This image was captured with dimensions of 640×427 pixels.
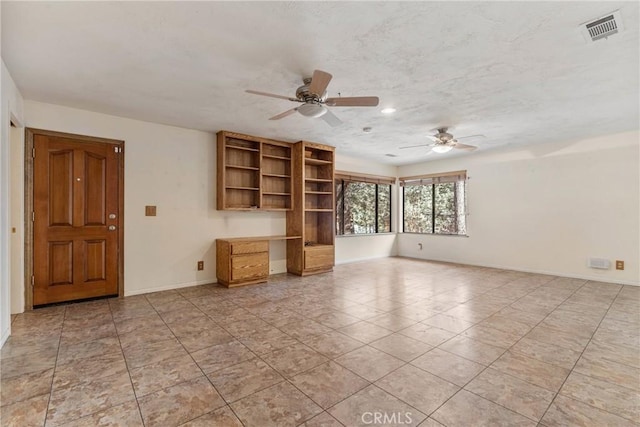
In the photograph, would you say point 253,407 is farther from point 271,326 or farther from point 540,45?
point 540,45

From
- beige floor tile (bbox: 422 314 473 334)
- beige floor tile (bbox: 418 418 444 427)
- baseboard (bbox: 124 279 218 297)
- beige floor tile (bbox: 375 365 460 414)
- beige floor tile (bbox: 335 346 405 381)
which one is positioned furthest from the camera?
baseboard (bbox: 124 279 218 297)

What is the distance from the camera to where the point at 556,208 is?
5.39 m

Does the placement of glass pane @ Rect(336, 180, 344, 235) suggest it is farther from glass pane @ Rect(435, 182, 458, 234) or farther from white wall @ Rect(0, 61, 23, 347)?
white wall @ Rect(0, 61, 23, 347)

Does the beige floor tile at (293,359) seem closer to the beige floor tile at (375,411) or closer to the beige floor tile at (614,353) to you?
the beige floor tile at (375,411)

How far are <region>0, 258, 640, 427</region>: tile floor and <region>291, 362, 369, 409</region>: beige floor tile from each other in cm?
1

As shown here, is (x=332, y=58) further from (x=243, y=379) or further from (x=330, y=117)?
(x=243, y=379)

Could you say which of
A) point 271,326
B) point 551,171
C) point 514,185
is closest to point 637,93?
point 551,171

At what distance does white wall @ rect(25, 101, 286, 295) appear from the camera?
3986 millimetres

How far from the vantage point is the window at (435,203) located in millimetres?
6816

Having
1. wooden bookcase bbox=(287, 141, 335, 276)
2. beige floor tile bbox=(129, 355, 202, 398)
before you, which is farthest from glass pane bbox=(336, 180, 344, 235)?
beige floor tile bbox=(129, 355, 202, 398)

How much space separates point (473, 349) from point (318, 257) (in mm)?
3392

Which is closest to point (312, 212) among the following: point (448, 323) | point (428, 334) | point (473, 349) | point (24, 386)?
point (448, 323)

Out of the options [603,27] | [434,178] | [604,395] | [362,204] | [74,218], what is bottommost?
[604,395]

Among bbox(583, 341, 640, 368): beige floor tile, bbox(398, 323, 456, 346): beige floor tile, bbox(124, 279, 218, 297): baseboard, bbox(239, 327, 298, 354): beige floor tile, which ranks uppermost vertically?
bbox(124, 279, 218, 297): baseboard
